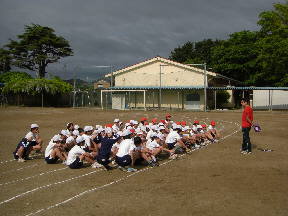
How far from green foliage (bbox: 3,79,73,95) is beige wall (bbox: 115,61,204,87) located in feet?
25.9

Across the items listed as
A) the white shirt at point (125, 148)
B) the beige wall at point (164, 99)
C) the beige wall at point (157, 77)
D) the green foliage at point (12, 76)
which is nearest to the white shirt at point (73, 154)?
the white shirt at point (125, 148)

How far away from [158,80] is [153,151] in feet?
103

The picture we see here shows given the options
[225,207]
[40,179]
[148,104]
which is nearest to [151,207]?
[225,207]

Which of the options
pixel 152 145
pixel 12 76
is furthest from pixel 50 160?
pixel 12 76

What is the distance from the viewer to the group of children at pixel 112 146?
1040 cm

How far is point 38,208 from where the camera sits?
22.3 ft

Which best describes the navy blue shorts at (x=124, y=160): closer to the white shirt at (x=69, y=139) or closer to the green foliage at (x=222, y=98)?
the white shirt at (x=69, y=139)

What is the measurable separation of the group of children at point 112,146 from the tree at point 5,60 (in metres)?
45.5

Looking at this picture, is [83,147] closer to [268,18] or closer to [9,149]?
[9,149]

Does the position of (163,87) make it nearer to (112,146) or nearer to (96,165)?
(112,146)

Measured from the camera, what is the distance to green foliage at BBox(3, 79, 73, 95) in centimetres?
4428

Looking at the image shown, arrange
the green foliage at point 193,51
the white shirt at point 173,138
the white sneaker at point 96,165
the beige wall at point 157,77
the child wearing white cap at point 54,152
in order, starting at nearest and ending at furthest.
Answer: the white sneaker at point 96,165 < the child wearing white cap at point 54,152 < the white shirt at point 173,138 < the beige wall at point 157,77 < the green foliage at point 193,51

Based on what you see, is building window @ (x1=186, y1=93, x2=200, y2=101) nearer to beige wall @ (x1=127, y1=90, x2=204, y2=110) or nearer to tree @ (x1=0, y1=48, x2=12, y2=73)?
beige wall @ (x1=127, y1=90, x2=204, y2=110)

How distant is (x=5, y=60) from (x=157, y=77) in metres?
26.4
